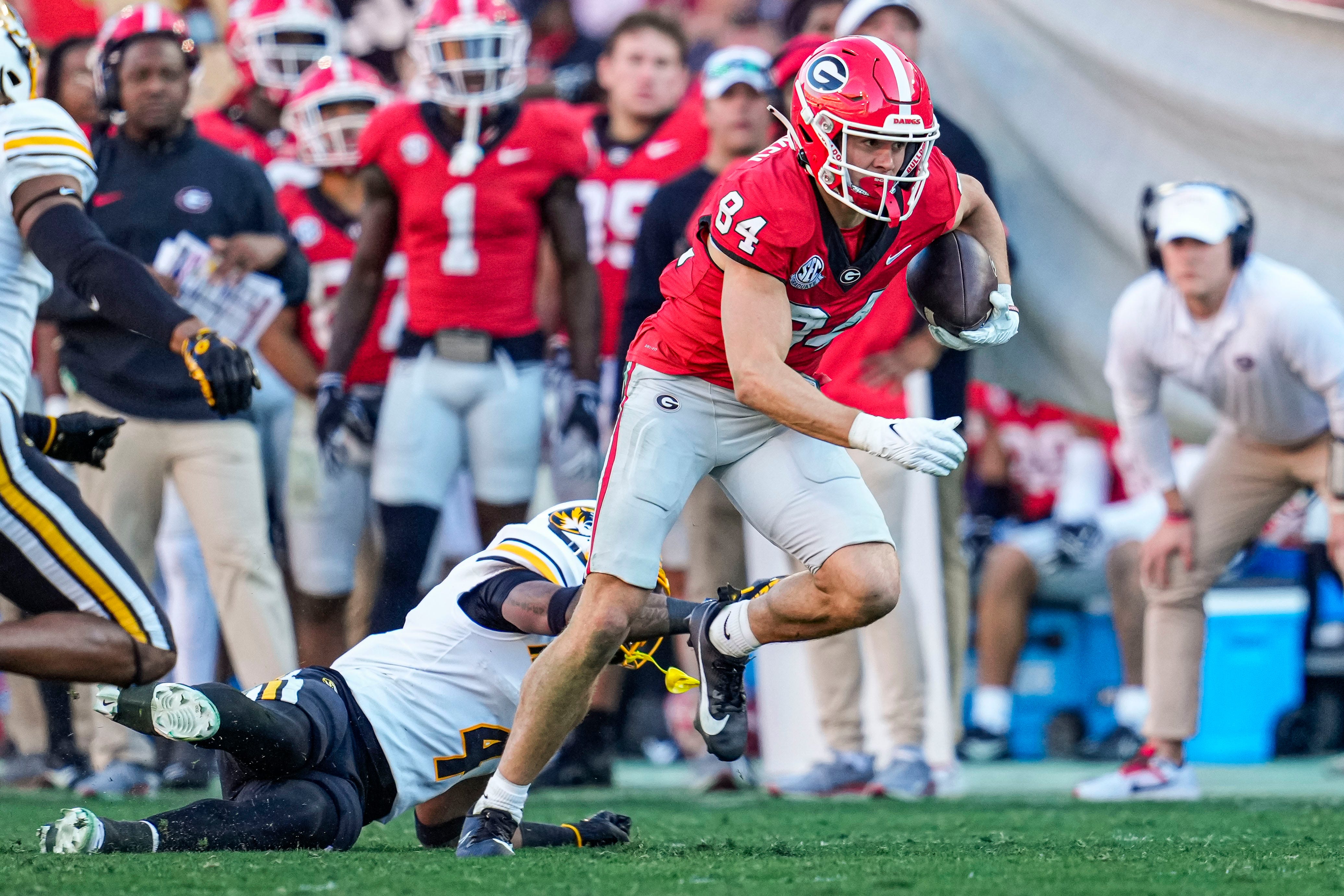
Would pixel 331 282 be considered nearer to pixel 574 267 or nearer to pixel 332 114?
pixel 332 114

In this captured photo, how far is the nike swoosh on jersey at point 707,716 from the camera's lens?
11.2 feet

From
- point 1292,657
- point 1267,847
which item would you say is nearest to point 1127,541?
point 1292,657

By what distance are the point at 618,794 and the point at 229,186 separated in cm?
224

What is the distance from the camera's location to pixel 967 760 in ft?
22.1

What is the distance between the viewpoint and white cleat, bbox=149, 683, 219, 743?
300 centimetres

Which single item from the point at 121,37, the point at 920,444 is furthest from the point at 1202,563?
the point at 121,37

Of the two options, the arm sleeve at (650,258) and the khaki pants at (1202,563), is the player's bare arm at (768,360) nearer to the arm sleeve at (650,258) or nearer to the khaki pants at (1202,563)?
the arm sleeve at (650,258)

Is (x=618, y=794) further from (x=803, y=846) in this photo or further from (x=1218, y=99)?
(x=1218, y=99)

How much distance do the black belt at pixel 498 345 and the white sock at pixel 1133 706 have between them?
103 inches

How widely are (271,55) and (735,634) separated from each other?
3.97 meters

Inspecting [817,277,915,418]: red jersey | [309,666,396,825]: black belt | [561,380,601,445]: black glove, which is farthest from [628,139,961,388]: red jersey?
[561,380,601,445]: black glove

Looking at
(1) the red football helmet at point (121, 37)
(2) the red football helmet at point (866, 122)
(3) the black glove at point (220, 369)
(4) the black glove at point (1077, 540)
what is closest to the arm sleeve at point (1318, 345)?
(4) the black glove at point (1077, 540)

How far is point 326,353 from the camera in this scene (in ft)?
18.6

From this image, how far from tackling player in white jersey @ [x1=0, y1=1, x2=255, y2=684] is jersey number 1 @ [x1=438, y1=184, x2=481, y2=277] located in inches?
68.2
